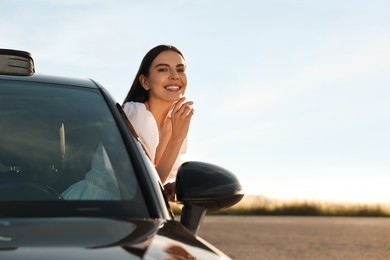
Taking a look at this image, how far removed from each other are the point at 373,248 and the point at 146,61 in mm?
8178

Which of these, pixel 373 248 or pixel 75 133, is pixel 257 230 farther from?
pixel 75 133

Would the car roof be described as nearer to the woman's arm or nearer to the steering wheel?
the steering wheel

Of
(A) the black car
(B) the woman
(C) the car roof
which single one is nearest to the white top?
(B) the woman

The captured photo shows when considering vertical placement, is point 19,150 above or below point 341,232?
above

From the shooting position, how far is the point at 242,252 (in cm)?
1262

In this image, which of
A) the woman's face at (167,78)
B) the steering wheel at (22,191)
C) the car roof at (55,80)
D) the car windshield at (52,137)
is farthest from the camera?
the woman's face at (167,78)

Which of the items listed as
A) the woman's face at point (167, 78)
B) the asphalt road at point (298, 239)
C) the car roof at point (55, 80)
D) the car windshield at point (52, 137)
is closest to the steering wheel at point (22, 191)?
the car windshield at point (52, 137)

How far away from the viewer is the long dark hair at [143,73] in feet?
21.1

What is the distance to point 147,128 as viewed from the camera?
555 cm

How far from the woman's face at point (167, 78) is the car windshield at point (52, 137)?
233 centimetres

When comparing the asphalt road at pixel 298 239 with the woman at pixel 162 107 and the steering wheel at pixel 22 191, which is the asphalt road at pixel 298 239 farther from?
the steering wheel at pixel 22 191

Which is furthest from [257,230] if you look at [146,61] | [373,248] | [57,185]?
[57,185]

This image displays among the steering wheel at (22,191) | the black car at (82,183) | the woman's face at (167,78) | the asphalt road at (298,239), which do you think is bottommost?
the asphalt road at (298,239)

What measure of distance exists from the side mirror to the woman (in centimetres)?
199
